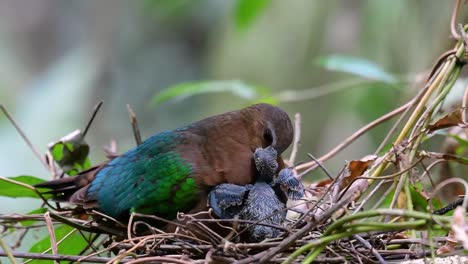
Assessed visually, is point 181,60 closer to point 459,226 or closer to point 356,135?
point 356,135

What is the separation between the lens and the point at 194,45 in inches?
354

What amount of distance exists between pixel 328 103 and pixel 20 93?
9.87ft

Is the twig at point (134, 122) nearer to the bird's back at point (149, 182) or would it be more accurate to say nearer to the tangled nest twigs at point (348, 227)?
the bird's back at point (149, 182)

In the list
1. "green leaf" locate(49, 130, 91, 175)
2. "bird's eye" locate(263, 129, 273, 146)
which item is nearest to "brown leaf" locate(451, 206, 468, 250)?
"bird's eye" locate(263, 129, 273, 146)

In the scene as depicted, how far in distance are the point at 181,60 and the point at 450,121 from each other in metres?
6.86

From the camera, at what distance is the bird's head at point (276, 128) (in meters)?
2.77

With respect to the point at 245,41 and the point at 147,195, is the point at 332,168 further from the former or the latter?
the point at 147,195

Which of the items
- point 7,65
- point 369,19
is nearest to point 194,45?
point 7,65

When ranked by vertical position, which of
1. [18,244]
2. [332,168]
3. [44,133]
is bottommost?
[332,168]

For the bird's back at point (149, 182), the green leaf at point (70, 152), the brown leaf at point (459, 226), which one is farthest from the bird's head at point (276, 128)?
the brown leaf at point (459, 226)

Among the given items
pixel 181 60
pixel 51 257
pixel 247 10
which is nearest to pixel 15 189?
pixel 51 257

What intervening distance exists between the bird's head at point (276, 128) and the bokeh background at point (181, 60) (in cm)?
219

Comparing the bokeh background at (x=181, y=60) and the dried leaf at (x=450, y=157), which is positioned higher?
the dried leaf at (x=450, y=157)

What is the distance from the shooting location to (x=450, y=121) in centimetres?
227
